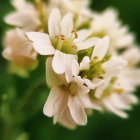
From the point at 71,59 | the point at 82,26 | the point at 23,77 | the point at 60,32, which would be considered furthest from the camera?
the point at 23,77

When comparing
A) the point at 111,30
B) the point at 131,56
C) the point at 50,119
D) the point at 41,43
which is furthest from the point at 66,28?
the point at 50,119

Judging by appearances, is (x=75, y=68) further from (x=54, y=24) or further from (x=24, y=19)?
(x=24, y=19)

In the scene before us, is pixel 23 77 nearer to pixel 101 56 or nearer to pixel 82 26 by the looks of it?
pixel 82 26

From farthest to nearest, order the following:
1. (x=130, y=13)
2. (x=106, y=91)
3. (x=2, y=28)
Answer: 1. (x=130, y=13)
2. (x=2, y=28)
3. (x=106, y=91)

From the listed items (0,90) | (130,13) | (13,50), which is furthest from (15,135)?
(130,13)

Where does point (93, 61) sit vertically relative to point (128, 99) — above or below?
above

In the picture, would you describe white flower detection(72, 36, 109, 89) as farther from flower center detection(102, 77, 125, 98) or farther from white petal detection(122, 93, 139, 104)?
white petal detection(122, 93, 139, 104)

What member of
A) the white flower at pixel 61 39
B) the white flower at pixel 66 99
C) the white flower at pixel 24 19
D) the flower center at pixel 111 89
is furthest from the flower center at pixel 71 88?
the white flower at pixel 24 19
